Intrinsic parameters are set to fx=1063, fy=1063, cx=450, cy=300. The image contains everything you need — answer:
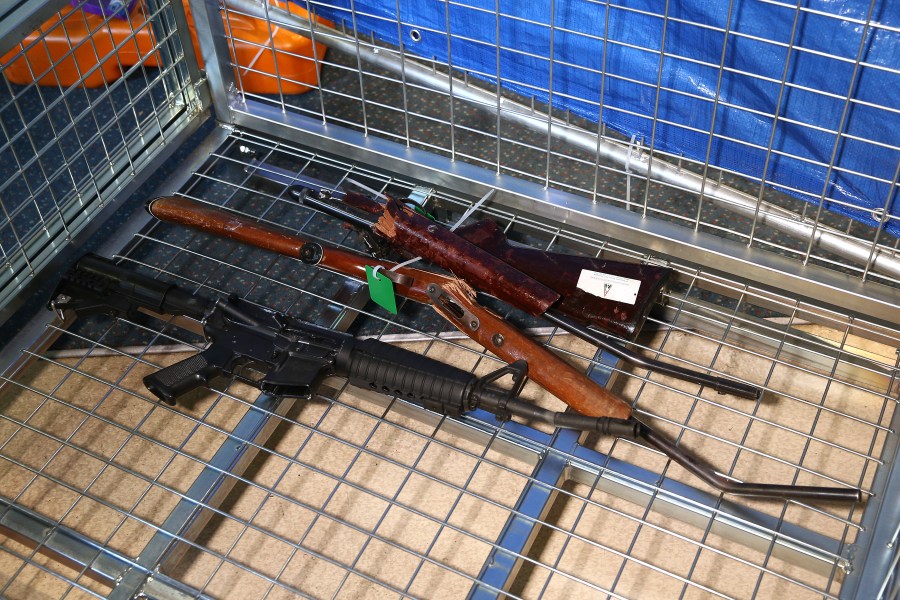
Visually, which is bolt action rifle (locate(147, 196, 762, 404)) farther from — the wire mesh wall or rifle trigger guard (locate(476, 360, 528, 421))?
the wire mesh wall

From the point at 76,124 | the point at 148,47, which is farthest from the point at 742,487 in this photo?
the point at 148,47

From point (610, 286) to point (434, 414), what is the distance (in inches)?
12.8

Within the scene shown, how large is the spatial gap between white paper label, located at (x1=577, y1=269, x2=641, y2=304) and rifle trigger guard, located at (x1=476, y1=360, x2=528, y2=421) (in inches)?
7.2

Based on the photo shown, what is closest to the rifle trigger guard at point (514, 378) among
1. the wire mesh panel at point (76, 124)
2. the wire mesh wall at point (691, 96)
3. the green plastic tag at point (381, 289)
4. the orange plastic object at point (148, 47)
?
the green plastic tag at point (381, 289)

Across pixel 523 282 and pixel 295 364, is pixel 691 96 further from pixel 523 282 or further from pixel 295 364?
pixel 295 364

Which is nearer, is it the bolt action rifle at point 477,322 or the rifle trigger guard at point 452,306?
the bolt action rifle at point 477,322

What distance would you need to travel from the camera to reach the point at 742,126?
5.12 feet

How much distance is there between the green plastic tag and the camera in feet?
5.30

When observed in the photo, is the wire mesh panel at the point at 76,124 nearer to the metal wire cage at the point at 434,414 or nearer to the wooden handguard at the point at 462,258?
the metal wire cage at the point at 434,414

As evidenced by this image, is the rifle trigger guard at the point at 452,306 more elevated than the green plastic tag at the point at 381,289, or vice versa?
the rifle trigger guard at the point at 452,306

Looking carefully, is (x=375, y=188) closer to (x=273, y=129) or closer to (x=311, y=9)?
(x=273, y=129)

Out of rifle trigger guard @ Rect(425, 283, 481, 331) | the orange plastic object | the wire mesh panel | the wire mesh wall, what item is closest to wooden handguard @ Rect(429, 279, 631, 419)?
rifle trigger guard @ Rect(425, 283, 481, 331)

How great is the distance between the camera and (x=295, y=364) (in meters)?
1.54

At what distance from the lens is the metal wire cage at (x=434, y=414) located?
1.45 m
